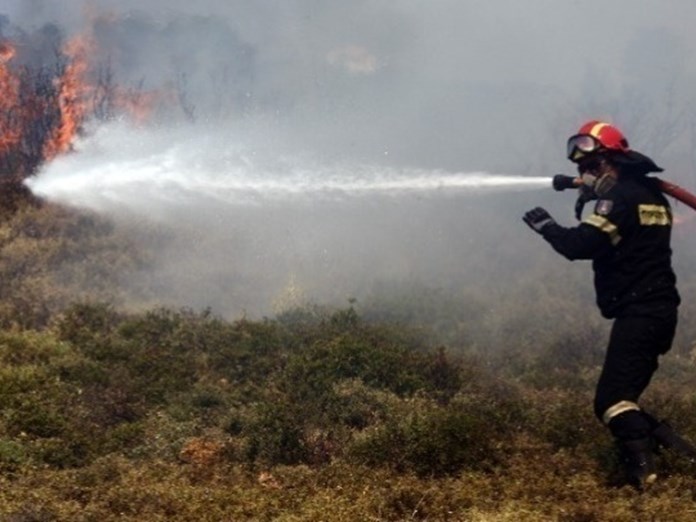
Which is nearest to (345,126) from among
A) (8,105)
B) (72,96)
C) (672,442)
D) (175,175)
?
(72,96)

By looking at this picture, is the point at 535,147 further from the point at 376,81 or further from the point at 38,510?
the point at 38,510

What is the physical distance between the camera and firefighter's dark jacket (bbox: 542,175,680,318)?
552cm

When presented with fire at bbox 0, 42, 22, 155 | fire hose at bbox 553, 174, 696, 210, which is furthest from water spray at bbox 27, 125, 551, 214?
fire hose at bbox 553, 174, 696, 210

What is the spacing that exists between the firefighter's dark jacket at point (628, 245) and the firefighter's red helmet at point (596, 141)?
30cm

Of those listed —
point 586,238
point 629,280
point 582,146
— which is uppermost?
point 582,146

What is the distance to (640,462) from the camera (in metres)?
5.25

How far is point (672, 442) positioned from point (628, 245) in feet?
4.72

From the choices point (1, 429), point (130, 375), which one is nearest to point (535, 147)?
point (130, 375)

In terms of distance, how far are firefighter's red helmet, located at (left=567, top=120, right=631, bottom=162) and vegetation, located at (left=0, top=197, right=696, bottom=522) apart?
2.30 metres

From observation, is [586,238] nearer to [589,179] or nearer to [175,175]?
[589,179]

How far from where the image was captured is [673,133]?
35.4 meters

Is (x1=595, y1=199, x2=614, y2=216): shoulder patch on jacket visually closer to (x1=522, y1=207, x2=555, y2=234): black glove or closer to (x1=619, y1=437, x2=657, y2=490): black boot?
(x1=522, y1=207, x2=555, y2=234): black glove

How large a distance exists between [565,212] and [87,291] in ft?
57.7

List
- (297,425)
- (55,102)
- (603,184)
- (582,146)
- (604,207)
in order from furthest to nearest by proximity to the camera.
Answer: (55,102) → (297,425) → (582,146) → (603,184) → (604,207)
